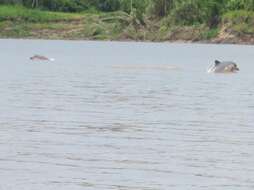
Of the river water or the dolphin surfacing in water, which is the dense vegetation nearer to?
the dolphin surfacing in water

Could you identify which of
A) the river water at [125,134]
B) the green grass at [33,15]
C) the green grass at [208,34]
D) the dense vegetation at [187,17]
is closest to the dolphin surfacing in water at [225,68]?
the river water at [125,134]

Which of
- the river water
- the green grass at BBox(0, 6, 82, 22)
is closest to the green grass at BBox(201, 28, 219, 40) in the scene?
the green grass at BBox(0, 6, 82, 22)

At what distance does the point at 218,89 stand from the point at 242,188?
76.8 ft

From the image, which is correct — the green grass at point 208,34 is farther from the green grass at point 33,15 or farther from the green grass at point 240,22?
the green grass at point 33,15

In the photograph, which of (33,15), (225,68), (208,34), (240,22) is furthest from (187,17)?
(225,68)

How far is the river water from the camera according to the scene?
19.2 m

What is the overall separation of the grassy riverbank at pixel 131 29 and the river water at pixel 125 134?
66465 mm

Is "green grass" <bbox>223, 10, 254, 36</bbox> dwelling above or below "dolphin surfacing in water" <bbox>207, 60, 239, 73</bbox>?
below

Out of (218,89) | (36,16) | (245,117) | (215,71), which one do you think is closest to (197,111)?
(245,117)

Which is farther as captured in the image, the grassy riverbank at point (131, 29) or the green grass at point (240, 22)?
the grassy riverbank at point (131, 29)

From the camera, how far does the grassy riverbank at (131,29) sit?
11369cm

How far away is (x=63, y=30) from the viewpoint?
117812 mm

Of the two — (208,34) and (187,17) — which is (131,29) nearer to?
(187,17)

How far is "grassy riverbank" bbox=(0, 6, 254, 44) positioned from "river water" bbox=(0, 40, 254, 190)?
6647 cm
